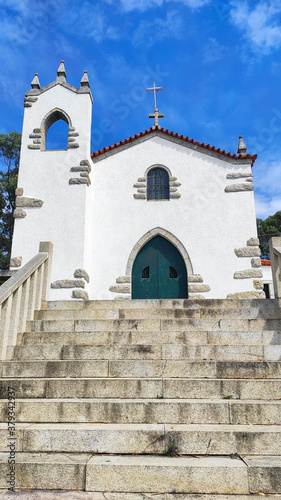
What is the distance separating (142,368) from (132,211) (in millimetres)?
6841

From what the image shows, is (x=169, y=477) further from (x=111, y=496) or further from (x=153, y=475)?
(x=111, y=496)

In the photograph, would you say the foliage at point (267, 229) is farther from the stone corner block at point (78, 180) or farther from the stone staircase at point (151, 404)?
the stone staircase at point (151, 404)

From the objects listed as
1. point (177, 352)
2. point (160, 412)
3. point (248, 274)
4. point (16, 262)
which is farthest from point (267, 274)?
point (160, 412)

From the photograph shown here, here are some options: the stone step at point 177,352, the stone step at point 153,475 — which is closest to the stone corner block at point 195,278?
the stone step at point 177,352

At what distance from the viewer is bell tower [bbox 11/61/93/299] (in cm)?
931

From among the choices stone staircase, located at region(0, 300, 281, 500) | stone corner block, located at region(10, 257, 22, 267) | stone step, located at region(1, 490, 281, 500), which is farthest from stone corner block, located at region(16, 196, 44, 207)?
stone step, located at region(1, 490, 281, 500)

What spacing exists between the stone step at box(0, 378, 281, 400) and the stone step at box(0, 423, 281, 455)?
546 mm

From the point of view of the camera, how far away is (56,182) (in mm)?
9906

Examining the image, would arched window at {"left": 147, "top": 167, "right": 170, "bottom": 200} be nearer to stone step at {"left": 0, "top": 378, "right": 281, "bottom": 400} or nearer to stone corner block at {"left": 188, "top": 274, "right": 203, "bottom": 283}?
stone corner block at {"left": 188, "top": 274, "right": 203, "bottom": 283}

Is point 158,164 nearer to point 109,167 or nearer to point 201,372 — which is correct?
point 109,167

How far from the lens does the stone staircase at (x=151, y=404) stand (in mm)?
2549

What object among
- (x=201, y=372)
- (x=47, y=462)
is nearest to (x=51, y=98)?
(x=201, y=372)

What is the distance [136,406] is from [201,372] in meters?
0.99

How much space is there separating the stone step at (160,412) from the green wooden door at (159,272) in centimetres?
643
